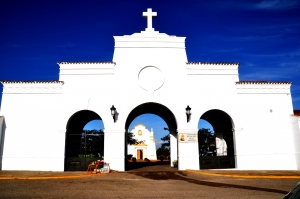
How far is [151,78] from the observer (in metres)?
15.2

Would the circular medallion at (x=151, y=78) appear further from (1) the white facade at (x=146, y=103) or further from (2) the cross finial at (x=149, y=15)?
(2) the cross finial at (x=149, y=15)

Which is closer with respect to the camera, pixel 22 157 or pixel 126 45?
pixel 22 157

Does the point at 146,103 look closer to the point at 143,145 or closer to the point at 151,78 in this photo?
the point at 151,78

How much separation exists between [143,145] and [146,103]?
28627 mm

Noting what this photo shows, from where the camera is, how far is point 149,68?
50.6ft

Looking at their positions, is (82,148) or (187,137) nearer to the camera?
(187,137)

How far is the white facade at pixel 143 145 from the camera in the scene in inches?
1657

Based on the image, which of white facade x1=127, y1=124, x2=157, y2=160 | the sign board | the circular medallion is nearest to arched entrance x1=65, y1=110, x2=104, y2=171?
the circular medallion

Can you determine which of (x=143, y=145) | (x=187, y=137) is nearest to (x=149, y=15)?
(x=187, y=137)

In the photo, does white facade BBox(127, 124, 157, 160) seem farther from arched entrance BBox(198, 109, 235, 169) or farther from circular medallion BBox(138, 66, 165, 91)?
circular medallion BBox(138, 66, 165, 91)

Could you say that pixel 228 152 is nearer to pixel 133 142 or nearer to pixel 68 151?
pixel 68 151

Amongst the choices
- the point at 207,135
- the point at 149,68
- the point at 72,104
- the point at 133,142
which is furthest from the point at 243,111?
the point at 133,142

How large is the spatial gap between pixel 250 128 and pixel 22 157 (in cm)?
1383

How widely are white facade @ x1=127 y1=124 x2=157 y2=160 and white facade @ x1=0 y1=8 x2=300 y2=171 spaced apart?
28.2 metres
